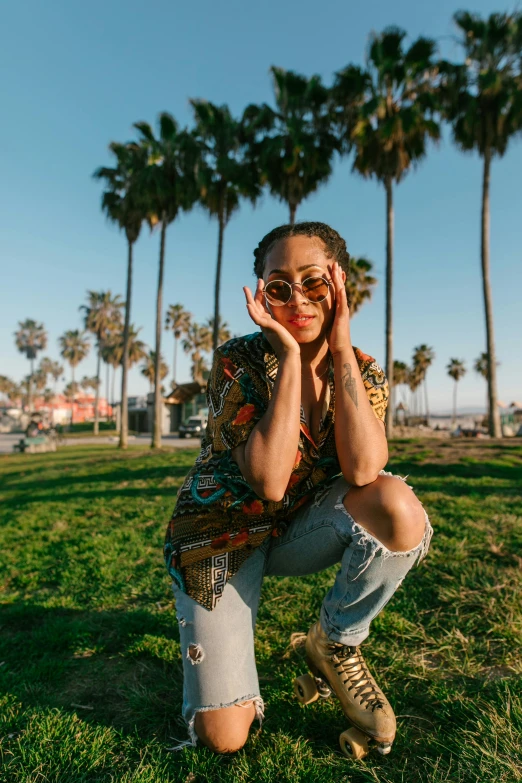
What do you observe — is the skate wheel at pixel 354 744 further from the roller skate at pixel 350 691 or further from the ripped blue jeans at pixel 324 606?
the ripped blue jeans at pixel 324 606

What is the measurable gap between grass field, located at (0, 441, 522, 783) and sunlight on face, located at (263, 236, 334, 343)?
1.62 meters

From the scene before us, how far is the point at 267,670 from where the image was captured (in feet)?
8.07

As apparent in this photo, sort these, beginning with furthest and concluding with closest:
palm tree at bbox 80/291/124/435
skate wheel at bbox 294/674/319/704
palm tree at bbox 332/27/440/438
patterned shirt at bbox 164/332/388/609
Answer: palm tree at bbox 80/291/124/435 < palm tree at bbox 332/27/440/438 < skate wheel at bbox 294/674/319/704 < patterned shirt at bbox 164/332/388/609

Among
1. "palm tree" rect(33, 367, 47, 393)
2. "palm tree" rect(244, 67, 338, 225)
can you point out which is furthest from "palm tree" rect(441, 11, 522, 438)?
"palm tree" rect(33, 367, 47, 393)

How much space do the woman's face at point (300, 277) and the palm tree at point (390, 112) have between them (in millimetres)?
14196

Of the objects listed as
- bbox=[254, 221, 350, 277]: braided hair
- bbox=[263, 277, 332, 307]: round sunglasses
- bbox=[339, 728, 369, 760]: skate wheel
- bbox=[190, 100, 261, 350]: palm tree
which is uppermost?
bbox=[190, 100, 261, 350]: palm tree

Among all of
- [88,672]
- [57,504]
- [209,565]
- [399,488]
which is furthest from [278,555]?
[57,504]

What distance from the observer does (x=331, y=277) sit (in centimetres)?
213

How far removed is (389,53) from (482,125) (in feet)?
13.2

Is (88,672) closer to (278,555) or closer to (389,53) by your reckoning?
(278,555)

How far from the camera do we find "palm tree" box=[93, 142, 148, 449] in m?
21.9

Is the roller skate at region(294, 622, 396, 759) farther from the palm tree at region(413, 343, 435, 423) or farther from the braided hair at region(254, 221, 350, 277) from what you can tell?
the palm tree at region(413, 343, 435, 423)

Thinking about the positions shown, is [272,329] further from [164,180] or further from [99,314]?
[99,314]

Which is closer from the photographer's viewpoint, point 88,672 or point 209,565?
point 209,565
